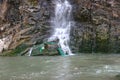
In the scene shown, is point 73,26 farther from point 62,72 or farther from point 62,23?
point 62,72

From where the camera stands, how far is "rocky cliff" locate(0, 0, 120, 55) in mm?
24438

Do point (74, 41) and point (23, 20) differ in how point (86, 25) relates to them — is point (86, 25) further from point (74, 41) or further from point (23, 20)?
point (23, 20)

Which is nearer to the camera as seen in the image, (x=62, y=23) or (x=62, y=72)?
(x=62, y=72)

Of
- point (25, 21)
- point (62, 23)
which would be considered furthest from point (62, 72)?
point (62, 23)

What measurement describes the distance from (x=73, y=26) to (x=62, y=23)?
114 cm

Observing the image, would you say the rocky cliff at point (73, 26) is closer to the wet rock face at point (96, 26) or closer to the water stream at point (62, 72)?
the wet rock face at point (96, 26)

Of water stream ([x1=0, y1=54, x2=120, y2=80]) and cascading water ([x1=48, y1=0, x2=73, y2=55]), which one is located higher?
cascading water ([x1=48, y1=0, x2=73, y2=55])

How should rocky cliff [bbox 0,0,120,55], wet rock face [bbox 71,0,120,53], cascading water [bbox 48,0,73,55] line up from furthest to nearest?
cascading water [bbox 48,0,73,55] → wet rock face [bbox 71,0,120,53] → rocky cliff [bbox 0,0,120,55]

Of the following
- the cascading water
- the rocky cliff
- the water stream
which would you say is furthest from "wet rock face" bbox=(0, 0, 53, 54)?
the water stream

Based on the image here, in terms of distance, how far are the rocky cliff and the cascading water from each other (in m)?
0.40

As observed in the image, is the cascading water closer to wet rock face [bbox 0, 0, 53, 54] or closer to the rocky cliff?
the rocky cliff

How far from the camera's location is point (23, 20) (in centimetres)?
2609

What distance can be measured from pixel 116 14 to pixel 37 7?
6154mm

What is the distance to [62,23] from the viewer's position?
2648 centimetres
